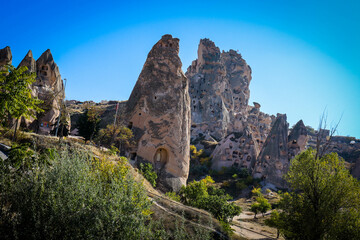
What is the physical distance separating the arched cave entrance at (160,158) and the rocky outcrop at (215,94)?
110ft

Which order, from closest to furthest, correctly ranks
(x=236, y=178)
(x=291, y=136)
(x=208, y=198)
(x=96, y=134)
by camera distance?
(x=208, y=198)
(x=96, y=134)
(x=236, y=178)
(x=291, y=136)

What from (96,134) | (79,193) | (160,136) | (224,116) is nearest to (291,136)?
(224,116)

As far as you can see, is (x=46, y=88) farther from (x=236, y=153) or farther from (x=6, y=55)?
(x=236, y=153)

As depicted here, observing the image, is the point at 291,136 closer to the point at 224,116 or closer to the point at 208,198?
the point at 224,116

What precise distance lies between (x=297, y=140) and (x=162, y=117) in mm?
30886

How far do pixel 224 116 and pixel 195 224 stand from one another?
182 feet

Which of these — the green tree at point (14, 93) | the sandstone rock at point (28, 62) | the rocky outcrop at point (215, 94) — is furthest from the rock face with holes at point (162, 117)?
the rocky outcrop at point (215, 94)

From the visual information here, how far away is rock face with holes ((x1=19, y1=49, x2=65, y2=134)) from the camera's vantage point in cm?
2062

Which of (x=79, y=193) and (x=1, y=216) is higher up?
(x=79, y=193)

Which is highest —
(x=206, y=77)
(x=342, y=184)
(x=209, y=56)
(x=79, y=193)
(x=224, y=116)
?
(x=209, y=56)

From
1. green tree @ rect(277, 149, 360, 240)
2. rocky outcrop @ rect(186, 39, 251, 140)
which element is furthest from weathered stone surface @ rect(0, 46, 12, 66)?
rocky outcrop @ rect(186, 39, 251, 140)

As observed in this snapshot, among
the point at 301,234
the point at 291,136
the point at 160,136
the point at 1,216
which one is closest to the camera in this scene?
the point at 1,216

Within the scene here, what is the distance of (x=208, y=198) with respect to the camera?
13734mm

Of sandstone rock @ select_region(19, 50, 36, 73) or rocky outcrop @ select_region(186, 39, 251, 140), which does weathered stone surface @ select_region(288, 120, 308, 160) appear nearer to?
rocky outcrop @ select_region(186, 39, 251, 140)
